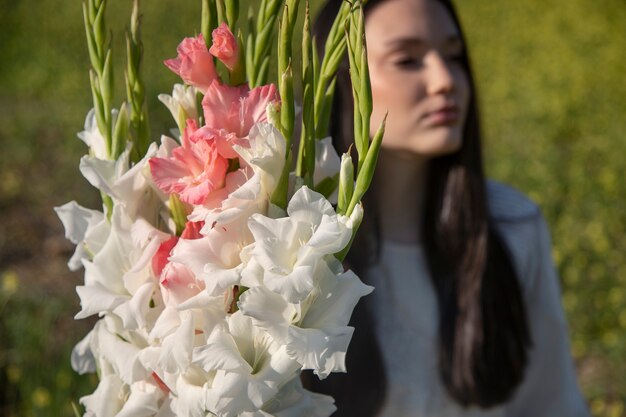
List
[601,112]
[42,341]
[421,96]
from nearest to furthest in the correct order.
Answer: [421,96], [42,341], [601,112]

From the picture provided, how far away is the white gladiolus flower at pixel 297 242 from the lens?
644 mm

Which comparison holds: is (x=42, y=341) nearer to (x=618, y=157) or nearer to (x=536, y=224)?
(x=536, y=224)

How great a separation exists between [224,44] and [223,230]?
0.15 meters

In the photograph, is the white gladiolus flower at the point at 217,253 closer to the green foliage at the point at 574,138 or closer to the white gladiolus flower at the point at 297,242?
the white gladiolus flower at the point at 297,242

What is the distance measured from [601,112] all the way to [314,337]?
520 cm

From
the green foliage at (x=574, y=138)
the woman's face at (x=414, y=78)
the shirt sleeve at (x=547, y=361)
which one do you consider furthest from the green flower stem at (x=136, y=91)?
the green foliage at (x=574, y=138)

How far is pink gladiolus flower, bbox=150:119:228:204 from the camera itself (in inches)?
27.7

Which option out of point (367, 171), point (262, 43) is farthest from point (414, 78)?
point (367, 171)

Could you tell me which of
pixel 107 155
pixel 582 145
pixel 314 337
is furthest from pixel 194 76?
pixel 582 145

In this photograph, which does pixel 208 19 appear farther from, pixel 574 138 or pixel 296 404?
pixel 574 138

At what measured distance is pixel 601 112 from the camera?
5508mm

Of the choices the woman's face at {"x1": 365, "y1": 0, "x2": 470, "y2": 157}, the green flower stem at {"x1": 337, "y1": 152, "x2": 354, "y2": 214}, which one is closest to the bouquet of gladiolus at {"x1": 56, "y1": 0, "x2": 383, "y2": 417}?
the green flower stem at {"x1": 337, "y1": 152, "x2": 354, "y2": 214}

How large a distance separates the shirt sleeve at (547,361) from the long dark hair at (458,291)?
0.38 feet

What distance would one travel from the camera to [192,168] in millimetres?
728
